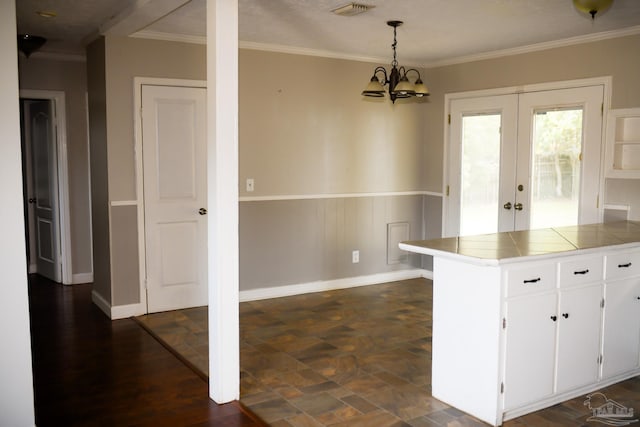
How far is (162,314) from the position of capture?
532cm


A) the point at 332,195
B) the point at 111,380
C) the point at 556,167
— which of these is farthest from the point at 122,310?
the point at 556,167

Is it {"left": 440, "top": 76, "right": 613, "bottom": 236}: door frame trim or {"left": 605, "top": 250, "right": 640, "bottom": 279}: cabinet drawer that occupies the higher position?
{"left": 440, "top": 76, "right": 613, "bottom": 236}: door frame trim

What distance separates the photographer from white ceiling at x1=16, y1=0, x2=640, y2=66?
4115 millimetres

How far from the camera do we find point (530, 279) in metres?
3.20

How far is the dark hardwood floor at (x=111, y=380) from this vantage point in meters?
3.28

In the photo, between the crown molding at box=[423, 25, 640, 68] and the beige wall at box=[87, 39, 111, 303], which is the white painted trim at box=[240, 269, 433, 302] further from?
the crown molding at box=[423, 25, 640, 68]

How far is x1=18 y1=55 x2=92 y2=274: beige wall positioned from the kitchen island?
4450 millimetres

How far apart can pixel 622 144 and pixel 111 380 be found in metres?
4.41

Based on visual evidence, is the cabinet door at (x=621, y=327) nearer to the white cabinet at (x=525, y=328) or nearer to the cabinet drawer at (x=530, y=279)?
the white cabinet at (x=525, y=328)

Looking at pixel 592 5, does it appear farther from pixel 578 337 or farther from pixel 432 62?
pixel 432 62

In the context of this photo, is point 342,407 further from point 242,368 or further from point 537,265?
point 537,265

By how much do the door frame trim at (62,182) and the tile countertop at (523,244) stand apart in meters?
4.46

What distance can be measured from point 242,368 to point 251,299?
1.79 metres

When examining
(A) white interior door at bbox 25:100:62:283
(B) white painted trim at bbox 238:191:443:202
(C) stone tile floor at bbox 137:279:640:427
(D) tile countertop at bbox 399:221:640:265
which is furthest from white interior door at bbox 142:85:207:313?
(D) tile countertop at bbox 399:221:640:265
